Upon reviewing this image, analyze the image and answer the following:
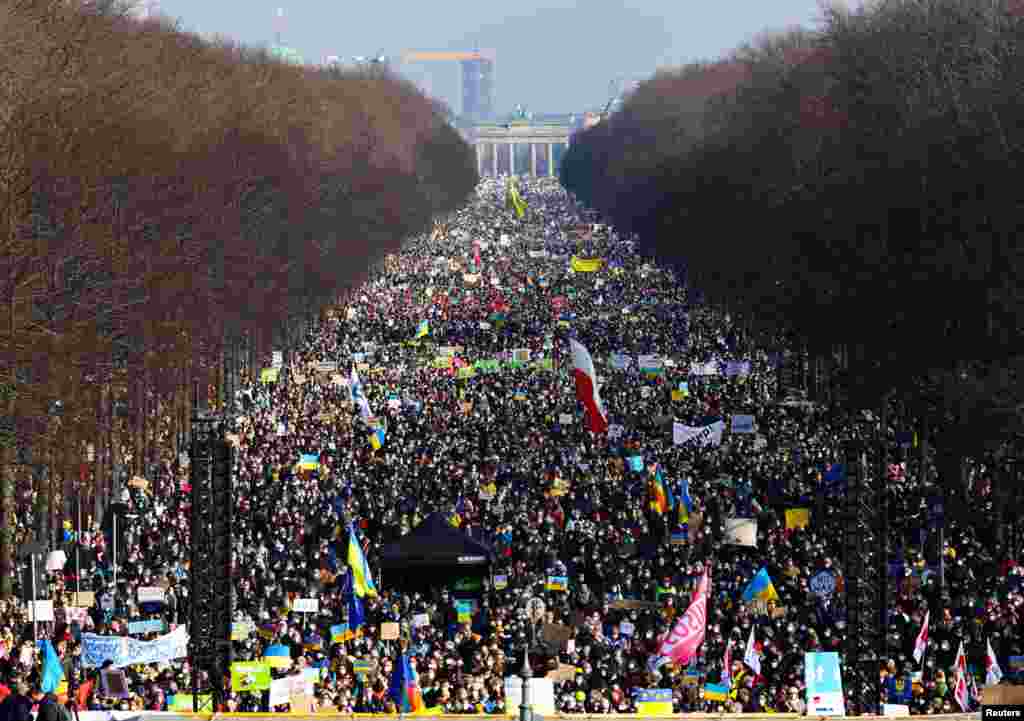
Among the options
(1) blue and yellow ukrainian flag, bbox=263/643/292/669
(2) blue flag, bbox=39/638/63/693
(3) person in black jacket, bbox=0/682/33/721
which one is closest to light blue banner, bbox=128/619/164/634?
(1) blue and yellow ukrainian flag, bbox=263/643/292/669

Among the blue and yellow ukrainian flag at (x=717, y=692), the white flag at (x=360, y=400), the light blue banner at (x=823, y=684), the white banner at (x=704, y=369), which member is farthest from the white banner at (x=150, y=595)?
the white banner at (x=704, y=369)

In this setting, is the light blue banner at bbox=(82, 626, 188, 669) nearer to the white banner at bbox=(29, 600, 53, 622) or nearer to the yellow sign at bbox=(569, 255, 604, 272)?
the white banner at bbox=(29, 600, 53, 622)

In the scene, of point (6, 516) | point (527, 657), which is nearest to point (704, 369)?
point (6, 516)

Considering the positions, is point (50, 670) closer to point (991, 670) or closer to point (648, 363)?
point (991, 670)

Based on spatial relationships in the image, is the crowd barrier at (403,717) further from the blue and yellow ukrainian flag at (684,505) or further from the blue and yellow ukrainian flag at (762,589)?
the blue and yellow ukrainian flag at (684,505)

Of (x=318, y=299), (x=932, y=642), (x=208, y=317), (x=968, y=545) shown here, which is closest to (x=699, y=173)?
(x=318, y=299)

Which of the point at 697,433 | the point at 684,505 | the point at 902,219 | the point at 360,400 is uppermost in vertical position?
the point at 902,219
